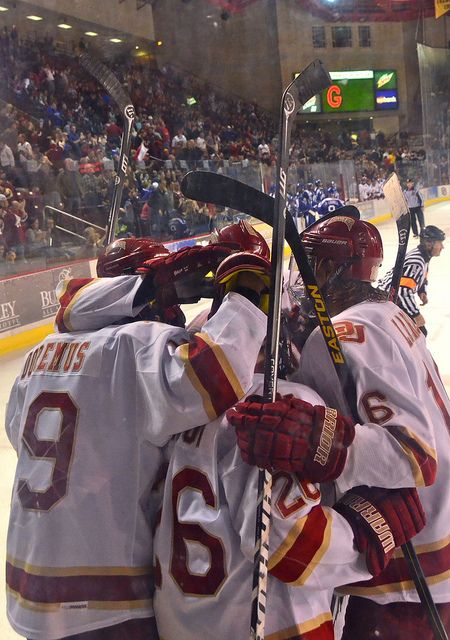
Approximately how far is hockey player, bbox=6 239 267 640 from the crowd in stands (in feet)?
Answer: 2.52

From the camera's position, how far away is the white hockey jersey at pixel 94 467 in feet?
2.70

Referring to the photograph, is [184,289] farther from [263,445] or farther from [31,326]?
[31,326]

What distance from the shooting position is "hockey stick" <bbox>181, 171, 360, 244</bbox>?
88 centimetres

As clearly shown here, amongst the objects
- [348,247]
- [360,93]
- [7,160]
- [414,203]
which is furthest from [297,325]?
[7,160]

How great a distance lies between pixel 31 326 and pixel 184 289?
3291 millimetres

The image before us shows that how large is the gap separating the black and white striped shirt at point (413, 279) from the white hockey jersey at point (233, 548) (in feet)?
6.80

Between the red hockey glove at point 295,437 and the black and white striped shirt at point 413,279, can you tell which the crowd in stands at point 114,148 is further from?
the red hockey glove at point 295,437

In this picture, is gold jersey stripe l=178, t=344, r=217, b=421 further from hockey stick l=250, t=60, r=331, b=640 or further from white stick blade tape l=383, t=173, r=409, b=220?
white stick blade tape l=383, t=173, r=409, b=220

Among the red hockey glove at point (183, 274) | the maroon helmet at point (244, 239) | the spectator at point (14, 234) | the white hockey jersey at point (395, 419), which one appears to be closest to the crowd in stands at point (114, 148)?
the spectator at point (14, 234)

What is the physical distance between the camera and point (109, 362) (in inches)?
33.0

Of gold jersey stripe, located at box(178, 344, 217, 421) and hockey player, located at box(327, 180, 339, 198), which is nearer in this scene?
gold jersey stripe, located at box(178, 344, 217, 421)

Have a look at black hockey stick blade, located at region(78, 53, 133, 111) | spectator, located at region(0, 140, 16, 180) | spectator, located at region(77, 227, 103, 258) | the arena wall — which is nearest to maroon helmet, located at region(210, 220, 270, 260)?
black hockey stick blade, located at region(78, 53, 133, 111)

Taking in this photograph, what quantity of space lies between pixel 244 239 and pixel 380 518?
1.61ft

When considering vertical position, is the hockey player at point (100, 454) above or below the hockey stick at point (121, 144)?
below
